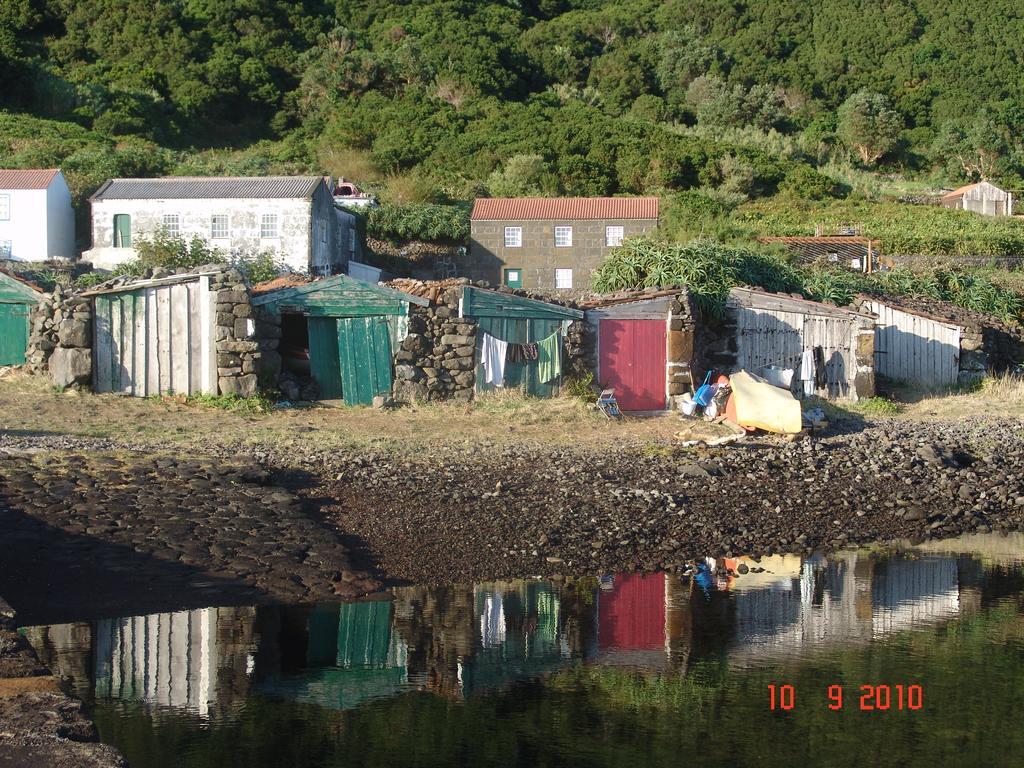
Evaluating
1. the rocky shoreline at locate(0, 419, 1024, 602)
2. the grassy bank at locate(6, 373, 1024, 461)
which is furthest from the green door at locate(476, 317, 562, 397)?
the rocky shoreline at locate(0, 419, 1024, 602)

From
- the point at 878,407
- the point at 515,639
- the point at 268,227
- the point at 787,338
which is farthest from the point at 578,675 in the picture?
the point at 268,227

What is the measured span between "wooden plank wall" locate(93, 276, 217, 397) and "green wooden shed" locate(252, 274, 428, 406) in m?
1.32

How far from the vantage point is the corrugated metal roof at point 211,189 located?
38.9 meters

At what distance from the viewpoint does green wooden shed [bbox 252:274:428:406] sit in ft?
74.2

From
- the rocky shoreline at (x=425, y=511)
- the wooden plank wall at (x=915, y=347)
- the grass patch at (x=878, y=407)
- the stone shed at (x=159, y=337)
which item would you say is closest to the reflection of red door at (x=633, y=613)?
the rocky shoreline at (x=425, y=511)

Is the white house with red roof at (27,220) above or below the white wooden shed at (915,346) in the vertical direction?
above

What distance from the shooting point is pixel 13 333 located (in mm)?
23750

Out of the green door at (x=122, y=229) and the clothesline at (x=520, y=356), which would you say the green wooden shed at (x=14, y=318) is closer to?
the clothesline at (x=520, y=356)

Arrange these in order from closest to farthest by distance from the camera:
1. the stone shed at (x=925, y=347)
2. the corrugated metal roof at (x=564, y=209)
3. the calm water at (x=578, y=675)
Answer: the calm water at (x=578, y=675)
the stone shed at (x=925, y=347)
the corrugated metal roof at (x=564, y=209)

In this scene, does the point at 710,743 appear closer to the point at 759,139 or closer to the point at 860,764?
the point at 860,764

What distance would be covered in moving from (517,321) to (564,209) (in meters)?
23.5

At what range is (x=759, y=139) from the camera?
68125 mm

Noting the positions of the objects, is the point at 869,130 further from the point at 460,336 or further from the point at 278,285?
the point at 278,285

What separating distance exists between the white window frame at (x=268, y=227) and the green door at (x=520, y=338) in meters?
17.6
